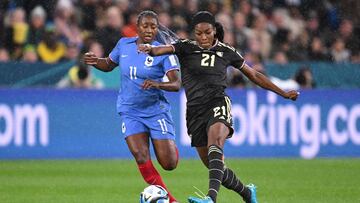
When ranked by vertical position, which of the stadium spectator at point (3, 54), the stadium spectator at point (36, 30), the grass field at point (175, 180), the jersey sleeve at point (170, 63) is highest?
the stadium spectator at point (36, 30)

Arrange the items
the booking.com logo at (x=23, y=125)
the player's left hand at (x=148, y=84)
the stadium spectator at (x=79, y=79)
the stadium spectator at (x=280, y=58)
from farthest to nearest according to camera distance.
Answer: the stadium spectator at (x=280, y=58) < the stadium spectator at (x=79, y=79) < the booking.com logo at (x=23, y=125) < the player's left hand at (x=148, y=84)

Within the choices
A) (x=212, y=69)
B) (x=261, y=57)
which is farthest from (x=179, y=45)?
(x=261, y=57)

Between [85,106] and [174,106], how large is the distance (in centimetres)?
165

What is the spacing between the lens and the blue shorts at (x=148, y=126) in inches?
455

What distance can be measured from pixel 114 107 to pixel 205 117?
830cm

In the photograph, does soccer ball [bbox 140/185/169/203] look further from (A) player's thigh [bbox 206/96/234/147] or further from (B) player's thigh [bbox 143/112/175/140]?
(B) player's thigh [bbox 143/112/175/140]

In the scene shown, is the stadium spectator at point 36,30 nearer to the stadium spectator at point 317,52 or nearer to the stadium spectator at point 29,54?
the stadium spectator at point 29,54

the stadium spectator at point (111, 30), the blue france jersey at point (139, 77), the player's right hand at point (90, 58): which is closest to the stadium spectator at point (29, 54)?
the stadium spectator at point (111, 30)

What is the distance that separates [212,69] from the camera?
11.1 metres

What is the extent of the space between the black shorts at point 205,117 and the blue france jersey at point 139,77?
2.45ft

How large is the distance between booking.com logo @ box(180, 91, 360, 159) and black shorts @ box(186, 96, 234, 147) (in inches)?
320

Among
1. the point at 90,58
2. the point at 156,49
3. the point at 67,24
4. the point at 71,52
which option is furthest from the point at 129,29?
the point at 156,49

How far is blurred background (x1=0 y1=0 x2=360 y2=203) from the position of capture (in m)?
17.4

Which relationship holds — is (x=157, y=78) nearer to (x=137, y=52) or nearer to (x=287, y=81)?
(x=137, y=52)
